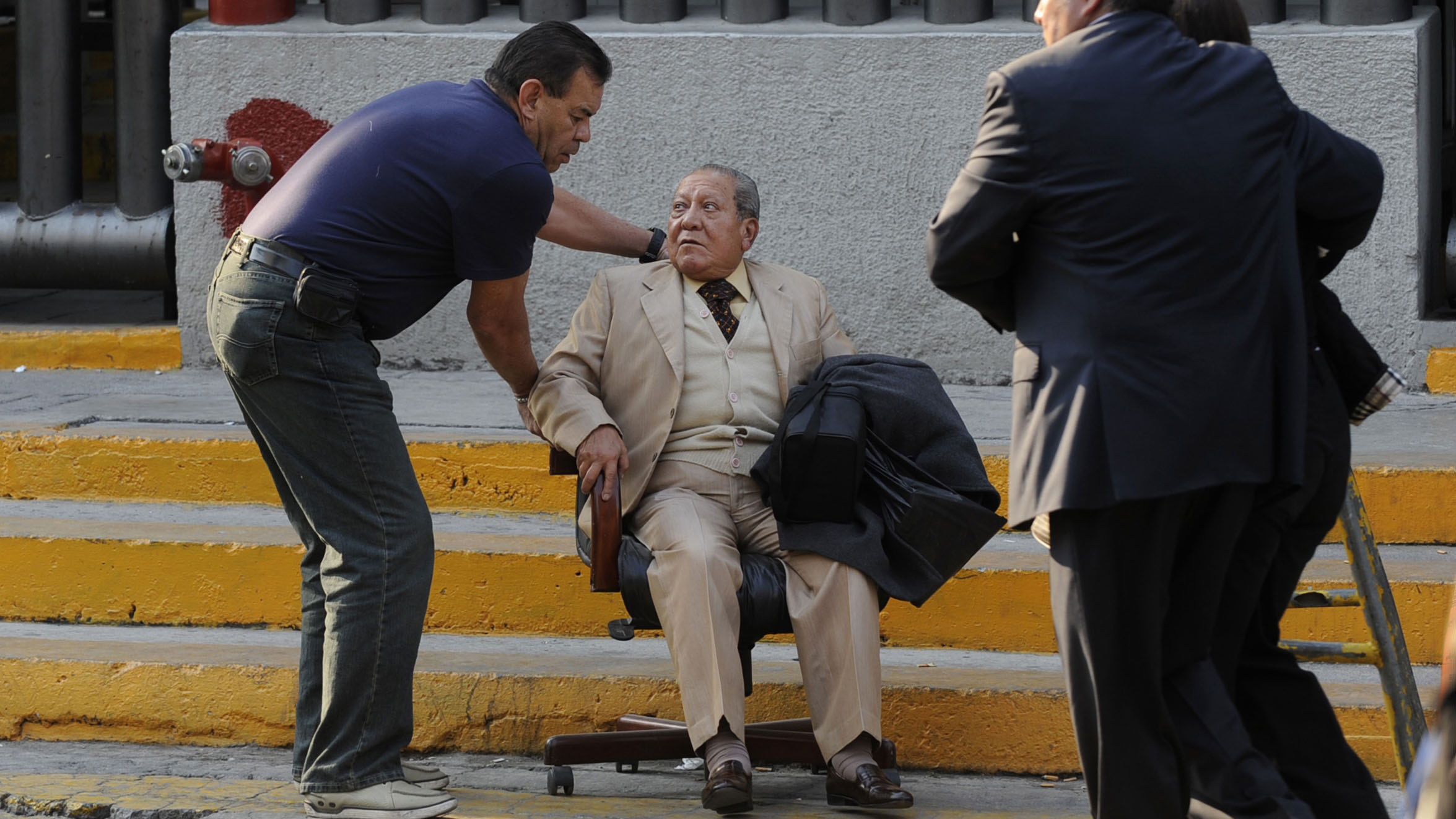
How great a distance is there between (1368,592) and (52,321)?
5470 mm

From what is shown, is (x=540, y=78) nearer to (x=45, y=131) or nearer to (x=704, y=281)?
(x=704, y=281)

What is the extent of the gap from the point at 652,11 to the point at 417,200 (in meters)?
2.91

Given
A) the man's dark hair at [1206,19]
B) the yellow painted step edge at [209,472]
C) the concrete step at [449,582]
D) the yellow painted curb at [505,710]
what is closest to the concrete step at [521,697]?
the yellow painted curb at [505,710]

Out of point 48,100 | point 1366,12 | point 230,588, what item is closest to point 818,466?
point 230,588

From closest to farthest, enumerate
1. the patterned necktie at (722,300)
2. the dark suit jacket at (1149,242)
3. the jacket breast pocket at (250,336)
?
the dark suit jacket at (1149,242)
the jacket breast pocket at (250,336)
the patterned necktie at (722,300)

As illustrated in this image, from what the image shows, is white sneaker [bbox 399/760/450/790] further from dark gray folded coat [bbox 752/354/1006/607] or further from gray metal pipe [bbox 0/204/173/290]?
gray metal pipe [bbox 0/204/173/290]

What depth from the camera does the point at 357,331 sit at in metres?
3.30

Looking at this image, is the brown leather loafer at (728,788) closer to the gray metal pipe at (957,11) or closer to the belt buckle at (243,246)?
the belt buckle at (243,246)

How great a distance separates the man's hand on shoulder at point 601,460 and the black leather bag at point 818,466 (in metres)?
0.35

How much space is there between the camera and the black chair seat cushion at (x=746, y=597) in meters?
3.47

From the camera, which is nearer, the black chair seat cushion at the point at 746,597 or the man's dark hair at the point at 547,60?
the man's dark hair at the point at 547,60

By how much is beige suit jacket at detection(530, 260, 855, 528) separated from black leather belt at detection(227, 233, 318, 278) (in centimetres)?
65

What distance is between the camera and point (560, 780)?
3.57 metres

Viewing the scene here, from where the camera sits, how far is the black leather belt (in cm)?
321
